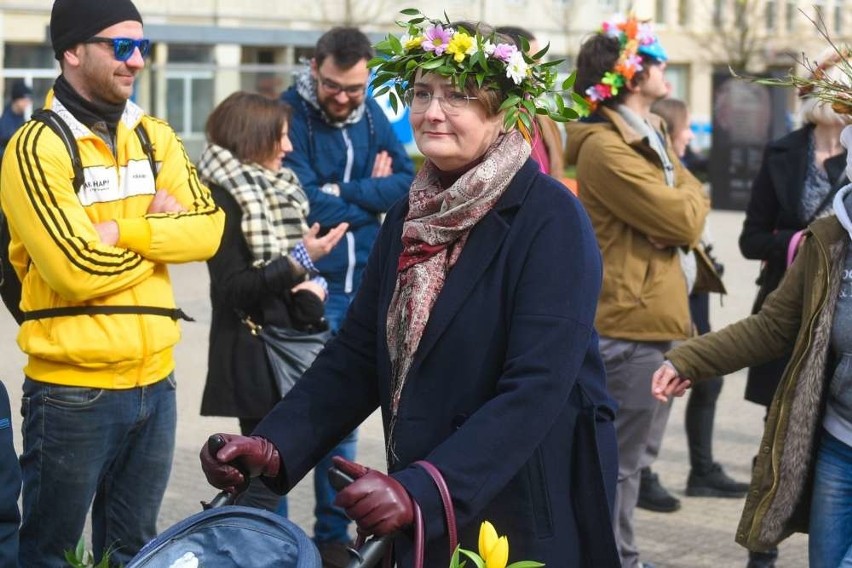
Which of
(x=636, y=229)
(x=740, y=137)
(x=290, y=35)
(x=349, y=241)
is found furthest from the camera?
(x=290, y=35)

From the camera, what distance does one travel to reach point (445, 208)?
3.43m

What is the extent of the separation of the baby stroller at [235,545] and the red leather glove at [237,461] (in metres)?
0.31

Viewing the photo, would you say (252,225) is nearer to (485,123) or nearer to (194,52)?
(485,123)

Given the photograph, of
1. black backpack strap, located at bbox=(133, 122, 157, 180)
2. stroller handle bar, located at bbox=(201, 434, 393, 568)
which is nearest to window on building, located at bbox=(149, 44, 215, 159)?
black backpack strap, located at bbox=(133, 122, 157, 180)

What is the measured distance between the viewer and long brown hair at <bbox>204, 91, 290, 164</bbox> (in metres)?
5.68

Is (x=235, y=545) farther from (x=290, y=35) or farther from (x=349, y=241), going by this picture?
(x=290, y=35)

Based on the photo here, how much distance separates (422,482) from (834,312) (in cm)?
165

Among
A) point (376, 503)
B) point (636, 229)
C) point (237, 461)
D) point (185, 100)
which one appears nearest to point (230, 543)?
point (376, 503)

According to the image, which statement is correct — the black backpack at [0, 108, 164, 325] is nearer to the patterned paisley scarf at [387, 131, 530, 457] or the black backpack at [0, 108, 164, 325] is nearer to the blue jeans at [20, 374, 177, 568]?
the blue jeans at [20, 374, 177, 568]

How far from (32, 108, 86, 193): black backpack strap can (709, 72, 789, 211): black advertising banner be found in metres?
19.5

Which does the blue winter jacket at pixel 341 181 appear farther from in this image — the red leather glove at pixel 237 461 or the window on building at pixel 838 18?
the window on building at pixel 838 18

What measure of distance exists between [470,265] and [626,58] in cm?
281

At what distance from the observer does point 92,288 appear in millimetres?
4383

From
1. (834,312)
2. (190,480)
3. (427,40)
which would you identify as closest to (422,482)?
(427,40)
